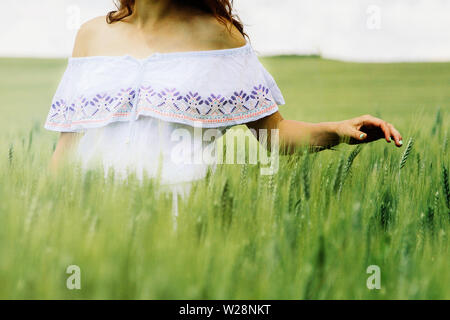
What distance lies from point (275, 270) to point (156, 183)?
40 cm

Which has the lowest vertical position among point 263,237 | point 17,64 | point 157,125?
point 263,237

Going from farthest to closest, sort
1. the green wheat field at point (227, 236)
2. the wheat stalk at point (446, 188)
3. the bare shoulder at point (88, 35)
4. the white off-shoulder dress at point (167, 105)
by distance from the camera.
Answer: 1. the bare shoulder at point (88, 35)
2. the white off-shoulder dress at point (167, 105)
3. the wheat stalk at point (446, 188)
4. the green wheat field at point (227, 236)

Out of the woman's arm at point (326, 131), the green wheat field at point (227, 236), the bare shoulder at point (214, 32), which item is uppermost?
the bare shoulder at point (214, 32)

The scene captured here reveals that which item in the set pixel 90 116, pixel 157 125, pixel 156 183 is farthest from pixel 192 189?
pixel 90 116

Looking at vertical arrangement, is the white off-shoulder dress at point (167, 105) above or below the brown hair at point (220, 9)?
below

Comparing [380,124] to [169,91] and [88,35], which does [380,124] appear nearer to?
[169,91]

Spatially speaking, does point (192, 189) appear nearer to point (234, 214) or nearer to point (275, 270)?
point (234, 214)

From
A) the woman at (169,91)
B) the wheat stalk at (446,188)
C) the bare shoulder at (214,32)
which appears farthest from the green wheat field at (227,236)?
the bare shoulder at (214,32)

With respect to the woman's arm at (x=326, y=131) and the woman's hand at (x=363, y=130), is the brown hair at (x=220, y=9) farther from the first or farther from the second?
the woman's hand at (x=363, y=130)

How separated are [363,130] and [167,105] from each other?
0.58 meters

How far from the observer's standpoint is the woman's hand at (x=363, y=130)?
1300mm
